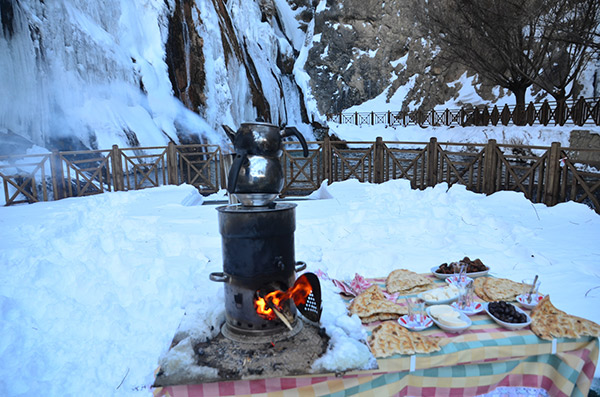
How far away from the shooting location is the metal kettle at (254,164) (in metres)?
2.16

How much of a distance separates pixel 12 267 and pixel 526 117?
23.0m

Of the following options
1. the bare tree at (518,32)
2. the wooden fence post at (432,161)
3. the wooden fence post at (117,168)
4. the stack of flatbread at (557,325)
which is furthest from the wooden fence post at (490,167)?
the bare tree at (518,32)

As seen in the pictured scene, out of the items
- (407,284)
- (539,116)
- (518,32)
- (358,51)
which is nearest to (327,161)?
(407,284)

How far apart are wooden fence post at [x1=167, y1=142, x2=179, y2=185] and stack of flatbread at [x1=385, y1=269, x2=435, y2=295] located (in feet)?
27.7

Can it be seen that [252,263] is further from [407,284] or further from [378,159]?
[378,159]

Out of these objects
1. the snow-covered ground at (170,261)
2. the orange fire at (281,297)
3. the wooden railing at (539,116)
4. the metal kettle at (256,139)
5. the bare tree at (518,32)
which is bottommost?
the snow-covered ground at (170,261)

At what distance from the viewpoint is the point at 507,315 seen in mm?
2234

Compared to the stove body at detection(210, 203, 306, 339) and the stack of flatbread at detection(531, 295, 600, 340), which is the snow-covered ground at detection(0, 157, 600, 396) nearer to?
the stove body at detection(210, 203, 306, 339)

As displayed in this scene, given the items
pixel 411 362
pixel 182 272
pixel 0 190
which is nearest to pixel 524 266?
pixel 411 362

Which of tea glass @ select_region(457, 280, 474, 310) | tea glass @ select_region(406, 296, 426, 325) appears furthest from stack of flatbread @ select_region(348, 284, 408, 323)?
tea glass @ select_region(457, 280, 474, 310)

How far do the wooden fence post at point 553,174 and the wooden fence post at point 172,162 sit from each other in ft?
27.8

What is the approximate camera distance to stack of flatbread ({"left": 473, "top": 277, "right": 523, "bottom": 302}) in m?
2.53

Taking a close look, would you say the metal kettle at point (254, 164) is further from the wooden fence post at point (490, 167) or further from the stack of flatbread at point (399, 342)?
the wooden fence post at point (490, 167)

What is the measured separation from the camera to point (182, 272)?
4156 mm
